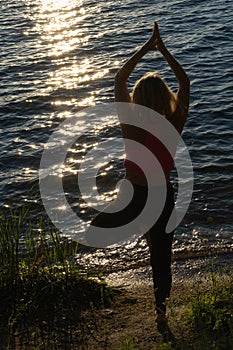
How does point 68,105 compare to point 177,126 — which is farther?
point 68,105

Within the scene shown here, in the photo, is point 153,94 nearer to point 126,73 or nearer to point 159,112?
point 159,112

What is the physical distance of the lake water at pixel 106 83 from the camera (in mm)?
9883

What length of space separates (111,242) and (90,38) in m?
9.01

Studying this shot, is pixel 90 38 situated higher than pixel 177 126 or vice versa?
pixel 177 126

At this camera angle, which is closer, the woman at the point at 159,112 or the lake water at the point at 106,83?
the woman at the point at 159,112

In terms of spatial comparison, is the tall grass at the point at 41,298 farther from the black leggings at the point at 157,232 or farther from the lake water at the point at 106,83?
the lake water at the point at 106,83

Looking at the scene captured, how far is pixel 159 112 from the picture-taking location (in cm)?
566

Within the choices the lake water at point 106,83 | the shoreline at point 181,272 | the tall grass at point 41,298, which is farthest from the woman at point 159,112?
the shoreline at point 181,272

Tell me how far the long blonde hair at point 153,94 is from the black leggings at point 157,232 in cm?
77

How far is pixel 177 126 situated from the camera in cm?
583

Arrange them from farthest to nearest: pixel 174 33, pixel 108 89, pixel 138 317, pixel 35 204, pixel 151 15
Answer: pixel 151 15 → pixel 174 33 → pixel 108 89 → pixel 35 204 → pixel 138 317

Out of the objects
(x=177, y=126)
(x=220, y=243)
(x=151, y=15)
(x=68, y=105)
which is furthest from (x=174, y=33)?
(x=177, y=126)

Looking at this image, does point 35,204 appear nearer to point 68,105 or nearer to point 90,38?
point 68,105

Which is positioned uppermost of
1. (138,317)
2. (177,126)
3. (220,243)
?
(177,126)
